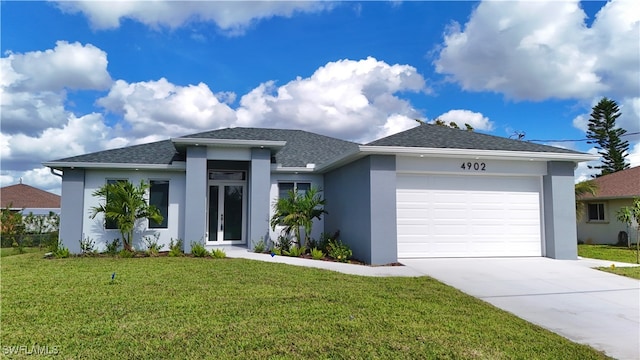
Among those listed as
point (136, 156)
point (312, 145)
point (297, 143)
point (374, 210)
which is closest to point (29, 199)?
point (136, 156)

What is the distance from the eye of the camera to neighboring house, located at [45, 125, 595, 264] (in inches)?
418

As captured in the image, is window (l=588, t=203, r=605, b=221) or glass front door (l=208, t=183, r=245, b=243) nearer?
glass front door (l=208, t=183, r=245, b=243)

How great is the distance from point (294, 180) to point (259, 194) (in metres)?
2.09

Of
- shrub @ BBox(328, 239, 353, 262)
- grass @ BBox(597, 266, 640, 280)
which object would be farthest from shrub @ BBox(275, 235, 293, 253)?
grass @ BBox(597, 266, 640, 280)

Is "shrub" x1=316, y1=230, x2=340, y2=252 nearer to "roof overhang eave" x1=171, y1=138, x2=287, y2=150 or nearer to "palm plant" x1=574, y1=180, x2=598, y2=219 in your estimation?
"roof overhang eave" x1=171, y1=138, x2=287, y2=150

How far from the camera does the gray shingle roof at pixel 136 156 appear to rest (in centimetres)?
1318

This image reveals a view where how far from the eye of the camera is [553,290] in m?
7.38

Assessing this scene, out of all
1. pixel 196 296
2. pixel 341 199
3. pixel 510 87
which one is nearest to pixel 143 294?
pixel 196 296

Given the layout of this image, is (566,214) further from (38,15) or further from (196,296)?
(38,15)

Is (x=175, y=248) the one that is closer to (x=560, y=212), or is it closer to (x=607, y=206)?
(x=560, y=212)

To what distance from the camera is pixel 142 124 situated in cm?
2338

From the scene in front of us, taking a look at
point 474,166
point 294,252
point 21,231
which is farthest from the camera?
point 21,231

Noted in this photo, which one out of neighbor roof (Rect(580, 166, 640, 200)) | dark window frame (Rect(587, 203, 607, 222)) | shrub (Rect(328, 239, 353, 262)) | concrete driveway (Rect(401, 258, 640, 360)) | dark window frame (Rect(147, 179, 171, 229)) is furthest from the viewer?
dark window frame (Rect(587, 203, 607, 222))

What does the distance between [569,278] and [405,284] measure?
412 centimetres
